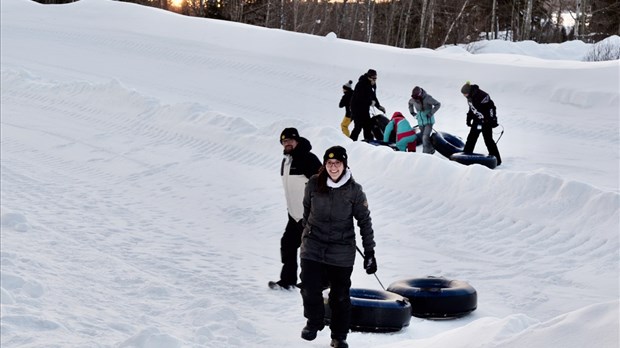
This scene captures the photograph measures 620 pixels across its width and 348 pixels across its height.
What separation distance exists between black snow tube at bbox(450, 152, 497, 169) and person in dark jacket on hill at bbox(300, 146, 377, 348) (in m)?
7.42

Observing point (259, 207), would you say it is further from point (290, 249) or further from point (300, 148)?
point (300, 148)

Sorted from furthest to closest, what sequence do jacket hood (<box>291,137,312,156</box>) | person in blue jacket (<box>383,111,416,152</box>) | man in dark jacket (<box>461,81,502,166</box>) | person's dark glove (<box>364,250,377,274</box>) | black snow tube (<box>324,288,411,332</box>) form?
person in blue jacket (<box>383,111,416,152</box>)
man in dark jacket (<box>461,81,502,166</box>)
jacket hood (<box>291,137,312,156</box>)
black snow tube (<box>324,288,411,332</box>)
person's dark glove (<box>364,250,377,274</box>)

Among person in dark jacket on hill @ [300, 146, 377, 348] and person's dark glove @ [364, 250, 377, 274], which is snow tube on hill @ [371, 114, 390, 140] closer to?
person in dark jacket on hill @ [300, 146, 377, 348]

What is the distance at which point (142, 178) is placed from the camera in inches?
534

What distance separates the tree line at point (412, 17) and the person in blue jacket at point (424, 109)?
27686 millimetres

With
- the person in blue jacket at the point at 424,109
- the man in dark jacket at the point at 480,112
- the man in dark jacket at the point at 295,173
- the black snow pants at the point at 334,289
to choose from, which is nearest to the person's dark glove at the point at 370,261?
the black snow pants at the point at 334,289

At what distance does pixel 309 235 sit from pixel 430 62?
18.3m

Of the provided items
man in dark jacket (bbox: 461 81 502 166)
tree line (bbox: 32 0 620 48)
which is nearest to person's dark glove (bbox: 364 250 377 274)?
man in dark jacket (bbox: 461 81 502 166)

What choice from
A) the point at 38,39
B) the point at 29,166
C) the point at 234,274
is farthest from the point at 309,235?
the point at 38,39

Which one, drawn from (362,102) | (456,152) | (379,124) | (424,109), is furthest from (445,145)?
(362,102)

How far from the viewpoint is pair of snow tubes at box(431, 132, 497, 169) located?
14.0 metres

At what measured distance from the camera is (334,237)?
667cm

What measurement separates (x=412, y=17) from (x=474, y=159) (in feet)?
117

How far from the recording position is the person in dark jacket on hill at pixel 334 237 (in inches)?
260
